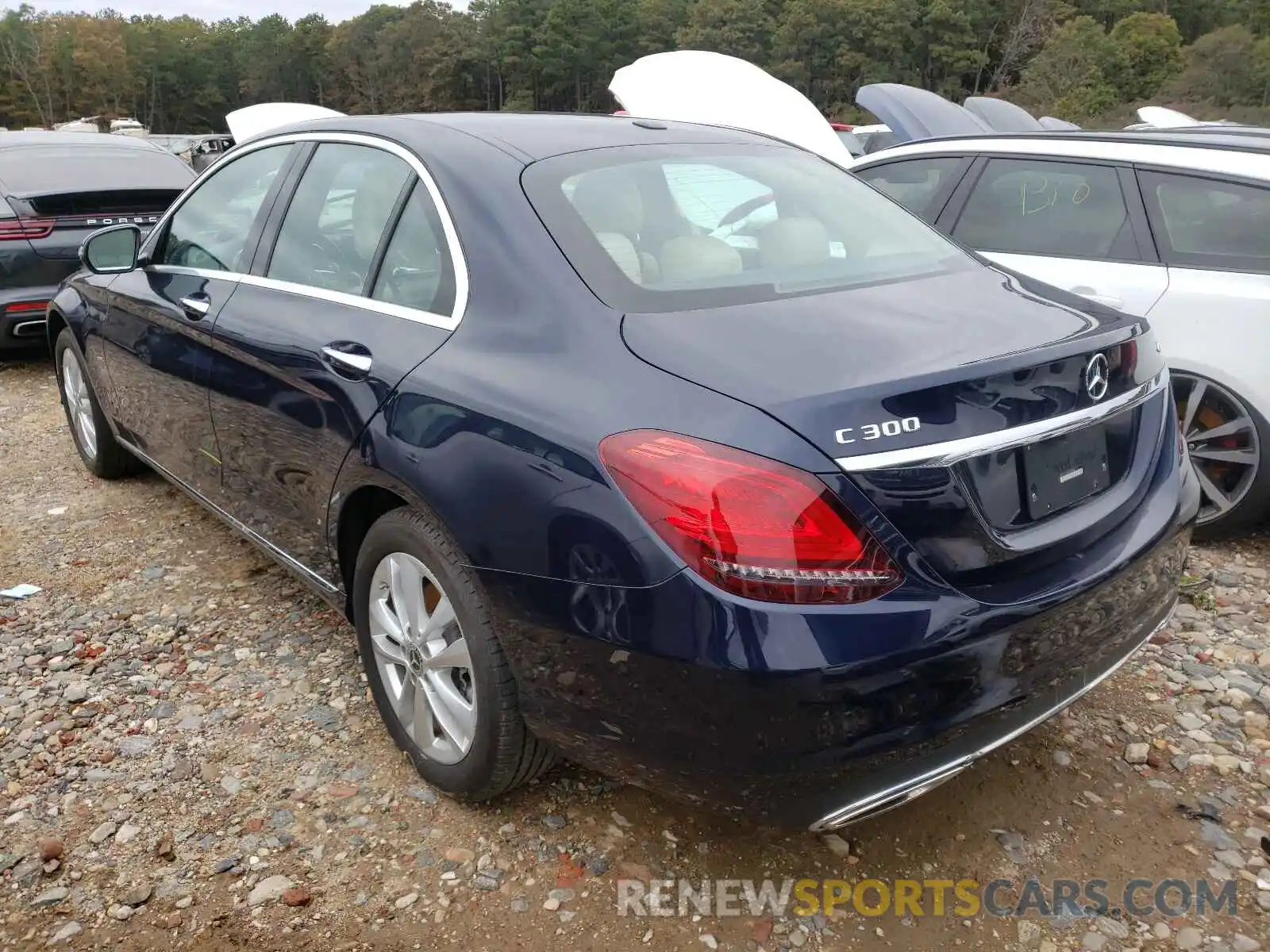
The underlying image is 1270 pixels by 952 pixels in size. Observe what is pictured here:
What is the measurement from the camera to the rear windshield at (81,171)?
680 centimetres

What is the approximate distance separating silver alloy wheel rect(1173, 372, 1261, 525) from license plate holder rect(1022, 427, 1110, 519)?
208cm

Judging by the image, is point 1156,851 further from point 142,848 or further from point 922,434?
point 142,848

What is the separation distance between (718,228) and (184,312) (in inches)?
74.7

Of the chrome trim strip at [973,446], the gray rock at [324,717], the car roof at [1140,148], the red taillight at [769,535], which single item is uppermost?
the car roof at [1140,148]

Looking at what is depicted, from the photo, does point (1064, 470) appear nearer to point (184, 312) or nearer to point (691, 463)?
point (691, 463)

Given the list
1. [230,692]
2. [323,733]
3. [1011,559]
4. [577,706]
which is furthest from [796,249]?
[230,692]

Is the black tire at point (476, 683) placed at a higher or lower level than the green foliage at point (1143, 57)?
lower

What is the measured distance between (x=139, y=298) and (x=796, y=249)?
256 centimetres

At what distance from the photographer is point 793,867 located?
Answer: 2328 millimetres

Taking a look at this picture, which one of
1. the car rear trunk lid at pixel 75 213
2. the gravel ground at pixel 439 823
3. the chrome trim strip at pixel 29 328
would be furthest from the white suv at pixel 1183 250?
the chrome trim strip at pixel 29 328

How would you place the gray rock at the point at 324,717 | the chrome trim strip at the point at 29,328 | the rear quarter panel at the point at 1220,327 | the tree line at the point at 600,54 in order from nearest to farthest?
the gray rock at the point at 324,717
the rear quarter panel at the point at 1220,327
the chrome trim strip at the point at 29,328
the tree line at the point at 600,54

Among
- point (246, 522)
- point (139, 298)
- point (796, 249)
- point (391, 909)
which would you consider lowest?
point (391, 909)

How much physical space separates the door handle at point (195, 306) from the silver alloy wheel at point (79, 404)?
1546mm

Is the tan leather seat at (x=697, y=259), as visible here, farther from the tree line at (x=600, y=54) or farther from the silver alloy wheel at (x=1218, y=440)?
the tree line at (x=600, y=54)
